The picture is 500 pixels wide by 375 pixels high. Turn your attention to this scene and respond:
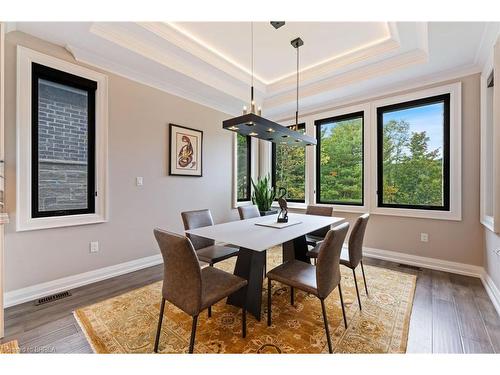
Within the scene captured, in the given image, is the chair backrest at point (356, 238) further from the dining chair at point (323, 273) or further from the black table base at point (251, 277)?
the black table base at point (251, 277)

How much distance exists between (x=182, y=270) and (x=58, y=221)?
186 centimetres

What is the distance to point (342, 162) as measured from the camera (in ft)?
13.1

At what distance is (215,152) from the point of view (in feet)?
13.3

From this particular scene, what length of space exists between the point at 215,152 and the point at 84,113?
1.96 meters

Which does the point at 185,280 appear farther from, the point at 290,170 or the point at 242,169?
the point at 290,170

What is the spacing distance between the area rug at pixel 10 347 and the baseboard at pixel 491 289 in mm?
3788

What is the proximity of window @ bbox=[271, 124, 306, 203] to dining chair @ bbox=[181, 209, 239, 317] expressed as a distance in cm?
253

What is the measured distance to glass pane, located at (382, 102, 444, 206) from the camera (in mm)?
3107

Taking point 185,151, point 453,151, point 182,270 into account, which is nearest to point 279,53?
point 185,151

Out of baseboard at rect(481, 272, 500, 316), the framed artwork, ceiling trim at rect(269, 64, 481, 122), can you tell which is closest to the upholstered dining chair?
the framed artwork

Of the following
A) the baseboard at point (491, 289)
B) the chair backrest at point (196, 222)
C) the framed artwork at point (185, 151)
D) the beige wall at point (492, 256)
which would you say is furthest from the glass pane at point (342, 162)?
the chair backrest at point (196, 222)

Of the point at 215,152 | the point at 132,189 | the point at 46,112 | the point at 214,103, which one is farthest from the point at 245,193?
the point at 46,112
